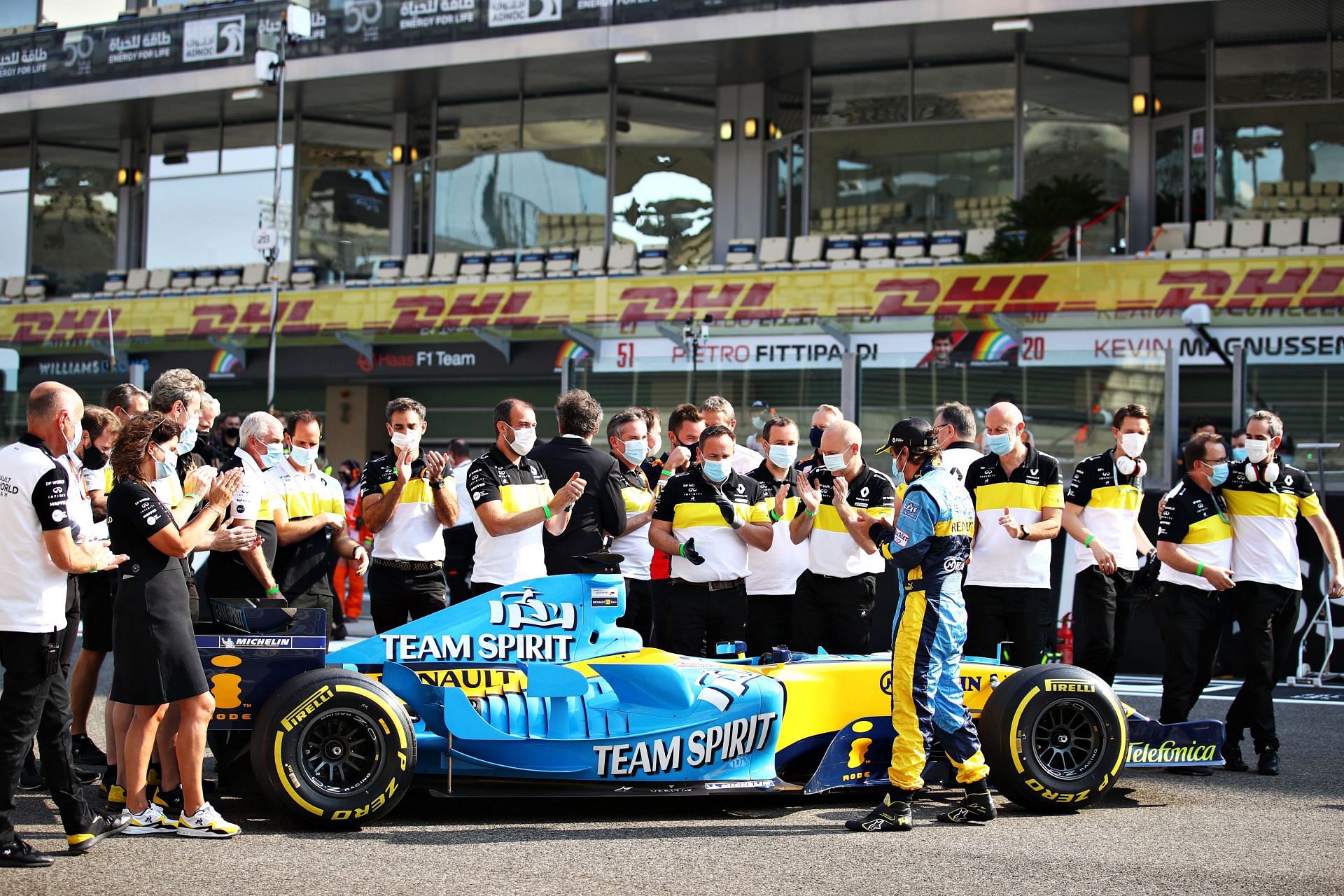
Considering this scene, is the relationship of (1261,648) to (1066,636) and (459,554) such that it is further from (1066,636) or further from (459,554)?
(459,554)

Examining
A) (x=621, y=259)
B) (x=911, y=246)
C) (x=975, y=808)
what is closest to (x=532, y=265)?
(x=621, y=259)

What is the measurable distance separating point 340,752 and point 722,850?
5.41 feet

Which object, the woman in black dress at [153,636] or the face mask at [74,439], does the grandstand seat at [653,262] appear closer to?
the woman in black dress at [153,636]

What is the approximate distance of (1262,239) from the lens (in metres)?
20.1

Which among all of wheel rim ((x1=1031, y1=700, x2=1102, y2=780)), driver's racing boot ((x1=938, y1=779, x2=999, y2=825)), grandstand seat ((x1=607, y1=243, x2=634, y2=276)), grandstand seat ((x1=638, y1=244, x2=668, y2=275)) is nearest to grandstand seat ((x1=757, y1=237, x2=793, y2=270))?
grandstand seat ((x1=638, y1=244, x2=668, y2=275))

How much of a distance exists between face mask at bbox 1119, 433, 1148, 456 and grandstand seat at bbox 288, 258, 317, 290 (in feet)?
68.3

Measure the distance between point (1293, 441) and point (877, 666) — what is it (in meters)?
8.87

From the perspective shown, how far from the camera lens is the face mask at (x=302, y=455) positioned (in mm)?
7820

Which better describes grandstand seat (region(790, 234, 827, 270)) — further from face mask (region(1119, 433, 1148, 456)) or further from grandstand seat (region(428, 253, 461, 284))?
face mask (region(1119, 433, 1148, 456))

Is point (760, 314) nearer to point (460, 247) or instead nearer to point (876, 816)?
point (460, 247)

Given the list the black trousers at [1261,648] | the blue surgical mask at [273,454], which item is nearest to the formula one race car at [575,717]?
the black trousers at [1261,648]

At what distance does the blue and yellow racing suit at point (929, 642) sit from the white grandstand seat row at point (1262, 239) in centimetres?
1556

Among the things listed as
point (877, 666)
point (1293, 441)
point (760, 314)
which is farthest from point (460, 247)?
point (877, 666)

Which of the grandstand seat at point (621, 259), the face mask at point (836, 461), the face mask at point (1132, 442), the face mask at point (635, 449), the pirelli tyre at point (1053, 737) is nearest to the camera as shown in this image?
the pirelli tyre at point (1053, 737)
